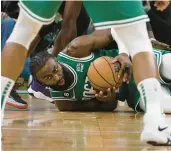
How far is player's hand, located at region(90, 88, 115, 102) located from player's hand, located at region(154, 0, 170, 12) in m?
1.40

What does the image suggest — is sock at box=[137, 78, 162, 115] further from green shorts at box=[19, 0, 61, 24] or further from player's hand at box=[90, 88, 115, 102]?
player's hand at box=[90, 88, 115, 102]

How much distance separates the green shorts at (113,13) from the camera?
1797mm

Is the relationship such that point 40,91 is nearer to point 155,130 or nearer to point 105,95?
point 105,95

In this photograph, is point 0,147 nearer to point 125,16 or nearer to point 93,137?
point 93,137

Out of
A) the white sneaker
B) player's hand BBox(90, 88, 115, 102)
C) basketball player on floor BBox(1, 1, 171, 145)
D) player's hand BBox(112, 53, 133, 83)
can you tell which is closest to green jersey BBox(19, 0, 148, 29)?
basketball player on floor BBox(1, 1, 171, 145)

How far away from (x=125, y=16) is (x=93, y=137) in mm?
762

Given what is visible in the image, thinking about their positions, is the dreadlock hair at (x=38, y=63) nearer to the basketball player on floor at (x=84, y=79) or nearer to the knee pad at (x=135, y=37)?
the basketball player on floor at (x=84, y=79)

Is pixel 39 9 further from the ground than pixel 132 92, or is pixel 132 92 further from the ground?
pixel 39 9

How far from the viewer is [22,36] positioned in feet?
5.99

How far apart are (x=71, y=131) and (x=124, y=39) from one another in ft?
2.57

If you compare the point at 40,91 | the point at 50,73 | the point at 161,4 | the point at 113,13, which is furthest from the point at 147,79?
the point at 161,4

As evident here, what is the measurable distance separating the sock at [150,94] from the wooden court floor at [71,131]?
177mm

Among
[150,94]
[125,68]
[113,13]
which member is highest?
[113,13]

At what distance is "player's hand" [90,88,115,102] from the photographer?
3107 mm
